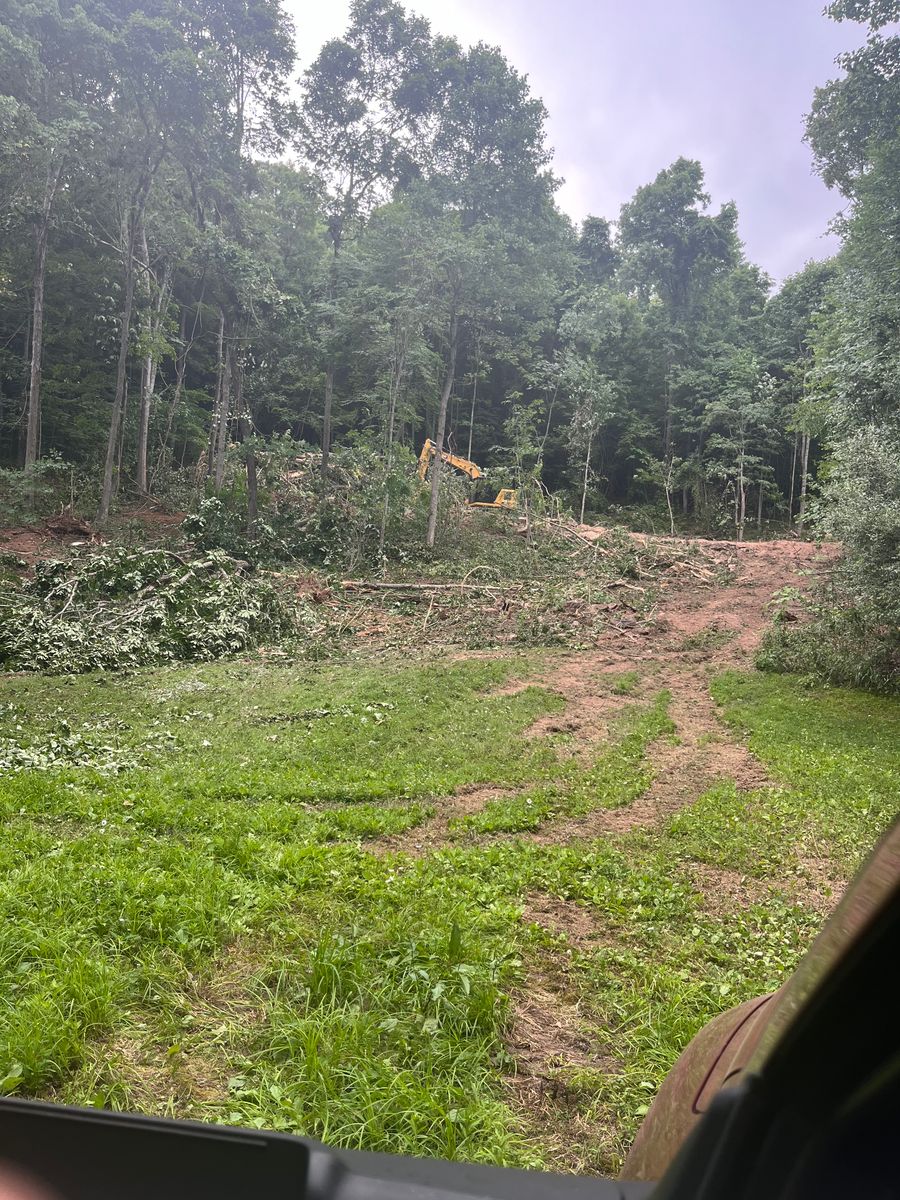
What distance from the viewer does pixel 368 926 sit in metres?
3.57

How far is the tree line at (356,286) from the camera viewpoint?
19.2 m

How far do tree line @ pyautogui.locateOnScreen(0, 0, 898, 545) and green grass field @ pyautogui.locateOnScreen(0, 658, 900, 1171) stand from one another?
985 centimetres

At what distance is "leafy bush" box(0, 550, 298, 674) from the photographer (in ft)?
39.9

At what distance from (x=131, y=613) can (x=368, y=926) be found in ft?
39.4

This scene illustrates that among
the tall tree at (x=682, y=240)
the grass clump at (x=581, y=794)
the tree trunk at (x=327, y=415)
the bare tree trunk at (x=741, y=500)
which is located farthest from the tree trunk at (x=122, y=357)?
A: the tall tree at (x=682, y=240)

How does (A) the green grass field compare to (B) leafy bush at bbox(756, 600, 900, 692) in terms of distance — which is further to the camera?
(B) leafy bush at bbox(756, 600, 900, 692)

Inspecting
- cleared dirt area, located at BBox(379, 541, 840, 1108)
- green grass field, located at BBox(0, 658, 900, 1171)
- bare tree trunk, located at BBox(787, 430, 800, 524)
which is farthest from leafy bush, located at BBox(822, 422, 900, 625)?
bare tree trunk, located at BBox(787, 430, 800, 524)

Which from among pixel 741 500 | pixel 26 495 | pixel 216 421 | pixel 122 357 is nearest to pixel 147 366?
pixel 216 421

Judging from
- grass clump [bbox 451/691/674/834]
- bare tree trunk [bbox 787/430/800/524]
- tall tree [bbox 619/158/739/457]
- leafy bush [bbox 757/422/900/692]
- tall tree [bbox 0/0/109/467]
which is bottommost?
grass clump [bbox 451/691/674/834]

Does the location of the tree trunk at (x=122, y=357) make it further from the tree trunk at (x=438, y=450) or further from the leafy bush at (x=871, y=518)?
the leafy bush at (x=871, y=518)

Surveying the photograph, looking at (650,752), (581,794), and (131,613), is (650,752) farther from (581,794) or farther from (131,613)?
(131,613)

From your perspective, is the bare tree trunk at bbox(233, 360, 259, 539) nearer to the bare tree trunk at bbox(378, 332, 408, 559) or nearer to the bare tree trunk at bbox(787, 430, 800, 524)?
the bare tree trunk at bbox(378, 332, 408, 559)

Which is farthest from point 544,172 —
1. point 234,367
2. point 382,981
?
point 382,981

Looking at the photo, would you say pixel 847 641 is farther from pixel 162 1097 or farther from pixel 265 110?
pixel 265 110
